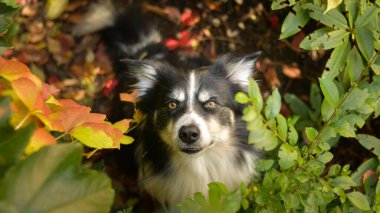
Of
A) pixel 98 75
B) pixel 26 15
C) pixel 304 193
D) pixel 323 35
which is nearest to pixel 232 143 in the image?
pixel 323 35

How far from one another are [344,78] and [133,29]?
56.3 inches

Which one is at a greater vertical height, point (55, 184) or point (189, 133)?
point (55, 184)

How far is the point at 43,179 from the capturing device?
717mm

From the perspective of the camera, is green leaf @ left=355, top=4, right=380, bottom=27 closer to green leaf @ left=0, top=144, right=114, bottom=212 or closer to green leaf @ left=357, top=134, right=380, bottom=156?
green leaf @ left=357, top=134, right=380, bottom=156

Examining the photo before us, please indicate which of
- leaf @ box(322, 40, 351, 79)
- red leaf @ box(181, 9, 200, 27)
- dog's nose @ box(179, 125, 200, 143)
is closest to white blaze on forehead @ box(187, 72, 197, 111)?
dog's nose @ box(179, 125, 200, 143)

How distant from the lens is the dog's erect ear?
220 centimetres

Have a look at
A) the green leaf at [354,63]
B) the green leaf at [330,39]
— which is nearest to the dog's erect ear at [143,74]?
the green leaf at [330,39]

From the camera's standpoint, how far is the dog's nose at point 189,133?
1.97 m

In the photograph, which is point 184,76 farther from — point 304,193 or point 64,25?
point 64,25

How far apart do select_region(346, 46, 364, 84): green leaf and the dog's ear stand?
52cm

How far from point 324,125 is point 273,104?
0.89ft

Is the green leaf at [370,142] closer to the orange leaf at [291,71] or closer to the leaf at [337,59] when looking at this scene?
the leaf at [337,59]

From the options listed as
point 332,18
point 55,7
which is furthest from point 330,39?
point 55,7

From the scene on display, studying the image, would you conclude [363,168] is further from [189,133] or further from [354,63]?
[189,133]
